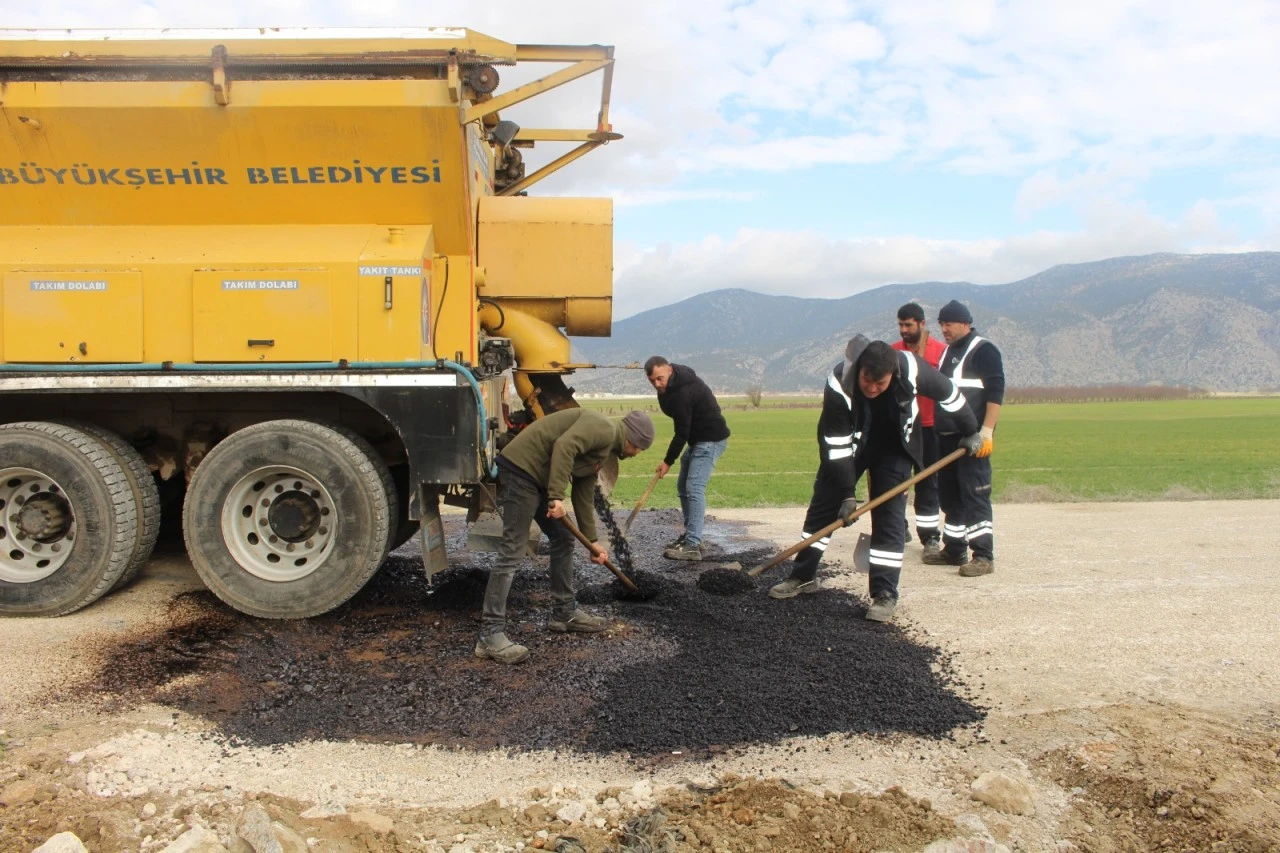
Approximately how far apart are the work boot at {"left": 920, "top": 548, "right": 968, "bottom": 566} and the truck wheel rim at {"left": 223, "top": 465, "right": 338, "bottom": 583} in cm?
433

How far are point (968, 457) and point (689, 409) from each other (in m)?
2.04

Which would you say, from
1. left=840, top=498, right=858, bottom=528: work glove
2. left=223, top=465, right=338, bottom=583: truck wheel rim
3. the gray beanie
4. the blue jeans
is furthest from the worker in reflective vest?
left=223, top=465, right=338, bottom=583: truck wheel rim

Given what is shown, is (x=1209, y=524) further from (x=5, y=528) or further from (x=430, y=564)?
(x=5, y=528)

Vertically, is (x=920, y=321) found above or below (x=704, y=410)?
above

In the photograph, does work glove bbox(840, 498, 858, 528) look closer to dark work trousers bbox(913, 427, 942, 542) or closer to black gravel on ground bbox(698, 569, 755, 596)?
black gravel on ground bbox(698, 569, 755, 596)

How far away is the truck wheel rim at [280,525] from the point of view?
16.7 feet

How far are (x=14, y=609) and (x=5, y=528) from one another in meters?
0.45

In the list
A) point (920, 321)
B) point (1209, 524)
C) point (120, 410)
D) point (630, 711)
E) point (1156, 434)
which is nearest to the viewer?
point (630, 711)

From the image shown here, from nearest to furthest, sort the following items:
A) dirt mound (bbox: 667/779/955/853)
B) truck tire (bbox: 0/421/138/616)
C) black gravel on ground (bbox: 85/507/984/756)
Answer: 1. dirt mound (bbox: 667/779/955/853)
2. black gravel on ground (bbox: 85/507/984/756)
3. truck tire (bbox: 0/421/138/616)

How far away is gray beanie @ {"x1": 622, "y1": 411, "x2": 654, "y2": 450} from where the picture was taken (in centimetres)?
478

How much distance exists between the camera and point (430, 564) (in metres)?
5.19

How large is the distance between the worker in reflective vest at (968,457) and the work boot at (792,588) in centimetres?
120

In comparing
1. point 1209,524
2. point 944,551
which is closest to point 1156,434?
point 1209,524

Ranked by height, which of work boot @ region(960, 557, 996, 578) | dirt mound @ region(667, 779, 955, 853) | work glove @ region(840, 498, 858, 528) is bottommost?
dirt mound @ region(667, 779, 955, 853)
